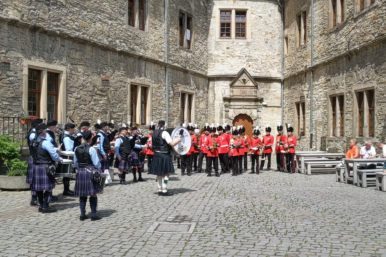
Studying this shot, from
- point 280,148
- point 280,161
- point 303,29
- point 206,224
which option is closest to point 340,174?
point 280,148

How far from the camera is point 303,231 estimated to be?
6.87 m

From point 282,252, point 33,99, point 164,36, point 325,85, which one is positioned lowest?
point 282,252

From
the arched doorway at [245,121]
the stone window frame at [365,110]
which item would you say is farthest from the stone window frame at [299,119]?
the stone window frame at [365,110]

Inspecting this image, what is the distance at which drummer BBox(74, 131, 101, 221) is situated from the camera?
7648 millimetres

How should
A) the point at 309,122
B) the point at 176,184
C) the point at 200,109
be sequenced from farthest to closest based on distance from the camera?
1. the point at 200,109
2. the point at 309,122
3. the point at 176,184

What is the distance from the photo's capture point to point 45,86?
14461mm

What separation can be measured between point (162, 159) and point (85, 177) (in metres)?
3.09

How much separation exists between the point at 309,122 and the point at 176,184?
11233mm

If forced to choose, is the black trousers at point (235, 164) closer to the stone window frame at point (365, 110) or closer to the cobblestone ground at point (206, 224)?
the cobblestone ground at point (206, 224)

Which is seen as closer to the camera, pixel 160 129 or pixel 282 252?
pixel 282 252

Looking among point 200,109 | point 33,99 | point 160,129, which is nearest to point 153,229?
point 160,129

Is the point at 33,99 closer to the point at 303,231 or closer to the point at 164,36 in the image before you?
the point at 164,36

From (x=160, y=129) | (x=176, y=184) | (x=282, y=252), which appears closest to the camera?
(x=282, y=252)

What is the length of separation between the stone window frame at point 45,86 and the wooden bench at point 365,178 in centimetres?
939
